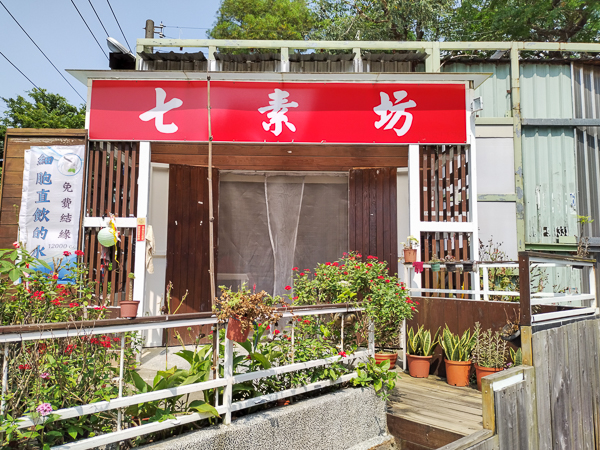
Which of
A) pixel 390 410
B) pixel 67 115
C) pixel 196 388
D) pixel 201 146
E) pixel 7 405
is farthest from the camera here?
pixel 67 115

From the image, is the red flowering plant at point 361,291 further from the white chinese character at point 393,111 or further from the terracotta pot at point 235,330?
the white chinese character at point 393,111

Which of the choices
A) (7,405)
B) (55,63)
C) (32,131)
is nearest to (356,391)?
(7,405)

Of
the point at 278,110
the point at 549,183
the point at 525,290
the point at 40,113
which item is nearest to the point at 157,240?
the point at 278,110

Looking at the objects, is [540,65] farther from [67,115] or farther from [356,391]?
[67,115]

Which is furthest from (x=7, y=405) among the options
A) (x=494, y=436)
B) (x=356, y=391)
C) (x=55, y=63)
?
(x=55, y=63)

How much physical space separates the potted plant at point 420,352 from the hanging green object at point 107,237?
412 centimetres

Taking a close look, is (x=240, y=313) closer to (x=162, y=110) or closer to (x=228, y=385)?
(x=228, y=385)

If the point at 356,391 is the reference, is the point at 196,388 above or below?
above

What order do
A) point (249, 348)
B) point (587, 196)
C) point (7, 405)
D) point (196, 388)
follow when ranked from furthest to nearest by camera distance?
point (587, 196) < point (249, 348) < point (196, 388) < point (7, 405)

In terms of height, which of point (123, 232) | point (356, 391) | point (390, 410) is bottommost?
point (390, 410)

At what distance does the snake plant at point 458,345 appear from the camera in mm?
5180

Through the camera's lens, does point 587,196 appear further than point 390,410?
Yes

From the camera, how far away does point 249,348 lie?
346 cm

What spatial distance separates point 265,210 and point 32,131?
3644 mm
